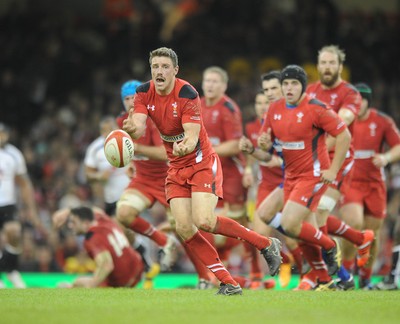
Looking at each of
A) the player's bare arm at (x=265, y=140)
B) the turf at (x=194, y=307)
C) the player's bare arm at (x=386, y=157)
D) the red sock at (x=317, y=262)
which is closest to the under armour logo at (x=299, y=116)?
the player's bare arm at (x=265, y=140)

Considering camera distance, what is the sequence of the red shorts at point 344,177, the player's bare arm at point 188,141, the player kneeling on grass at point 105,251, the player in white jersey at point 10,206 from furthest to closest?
the player in white jersey at point 10,206 < the player kneeling on grass at point 105,251 < the red shorts at point 344,177 < the player's bare arm at point 188,141

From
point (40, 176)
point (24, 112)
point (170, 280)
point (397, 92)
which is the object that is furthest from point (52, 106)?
point (397, 92)

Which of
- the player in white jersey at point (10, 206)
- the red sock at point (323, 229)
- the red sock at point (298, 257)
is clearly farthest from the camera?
the player in white jersey at point (10, 206)

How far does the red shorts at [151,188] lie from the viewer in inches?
434

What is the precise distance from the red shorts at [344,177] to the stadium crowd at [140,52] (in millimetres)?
9274

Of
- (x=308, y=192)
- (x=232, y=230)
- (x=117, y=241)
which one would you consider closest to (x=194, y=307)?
(x=232, y=230)

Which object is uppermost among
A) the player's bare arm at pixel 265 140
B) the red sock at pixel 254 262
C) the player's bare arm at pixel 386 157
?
the player's bare arm at pixel 265 140

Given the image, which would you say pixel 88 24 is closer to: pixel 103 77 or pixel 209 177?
pixel 103 77

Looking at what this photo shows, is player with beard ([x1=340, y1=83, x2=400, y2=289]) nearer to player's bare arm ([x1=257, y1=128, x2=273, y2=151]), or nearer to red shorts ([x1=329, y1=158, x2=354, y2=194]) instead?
red shorts ([x1=329, y1=158, x2=354, y2=194])

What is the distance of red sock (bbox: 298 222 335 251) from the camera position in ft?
31.6

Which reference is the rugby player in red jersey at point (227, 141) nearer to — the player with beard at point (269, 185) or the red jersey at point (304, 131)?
the player with beard at point (269, 185)

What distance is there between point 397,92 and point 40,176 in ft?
28.5

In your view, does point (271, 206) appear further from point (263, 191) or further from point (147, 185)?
point (147, 185)

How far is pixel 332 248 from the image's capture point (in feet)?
32.3
